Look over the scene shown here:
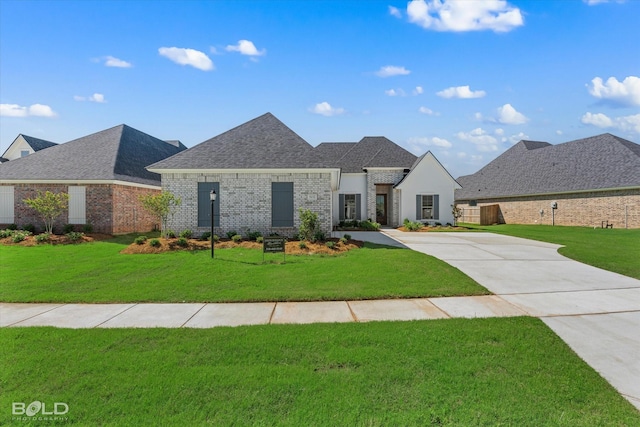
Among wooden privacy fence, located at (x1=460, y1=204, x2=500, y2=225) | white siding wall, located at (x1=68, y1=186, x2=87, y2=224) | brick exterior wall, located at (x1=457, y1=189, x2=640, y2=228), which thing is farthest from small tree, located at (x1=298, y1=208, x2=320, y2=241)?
brick exterior wall, located at (x1=457, y1=189, x2=640, y2=228)

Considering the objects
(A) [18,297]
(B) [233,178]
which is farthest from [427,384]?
(B) [233,178]

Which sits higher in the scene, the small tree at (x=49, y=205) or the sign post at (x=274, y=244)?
the small tree at (x=49, y=205)

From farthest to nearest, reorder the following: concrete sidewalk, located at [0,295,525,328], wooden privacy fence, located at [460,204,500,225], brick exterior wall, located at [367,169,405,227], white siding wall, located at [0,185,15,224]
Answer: wooden privacy fence, located at [460,204,500,225] < brick exterior wall, located at [367,169,405,227] < white siding wall, located at [0,185,15,224] < concrete sidewalk, located at [0,295,525,328]

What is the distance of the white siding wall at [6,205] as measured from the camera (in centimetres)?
1727

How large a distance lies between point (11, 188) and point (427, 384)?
23619 millimetres

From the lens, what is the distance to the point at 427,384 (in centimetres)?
331

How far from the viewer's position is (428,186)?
23219 mm

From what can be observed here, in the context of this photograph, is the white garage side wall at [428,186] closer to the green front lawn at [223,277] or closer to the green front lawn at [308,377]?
the green front lawn at [223,277]

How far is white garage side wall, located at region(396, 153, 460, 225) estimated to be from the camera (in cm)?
2312

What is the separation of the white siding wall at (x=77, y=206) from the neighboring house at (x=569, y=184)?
31896 mm

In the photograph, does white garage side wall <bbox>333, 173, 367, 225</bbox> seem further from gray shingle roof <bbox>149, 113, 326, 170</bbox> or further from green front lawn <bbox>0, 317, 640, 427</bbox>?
green front lawn <bbox>0, 317, 640, 427</bbox>

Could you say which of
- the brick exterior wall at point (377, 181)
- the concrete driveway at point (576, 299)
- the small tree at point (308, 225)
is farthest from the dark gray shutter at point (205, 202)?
the brick exterior wall at point (377, 181)

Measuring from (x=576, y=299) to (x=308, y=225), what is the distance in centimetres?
882

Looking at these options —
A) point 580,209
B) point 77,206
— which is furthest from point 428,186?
point 77,206
